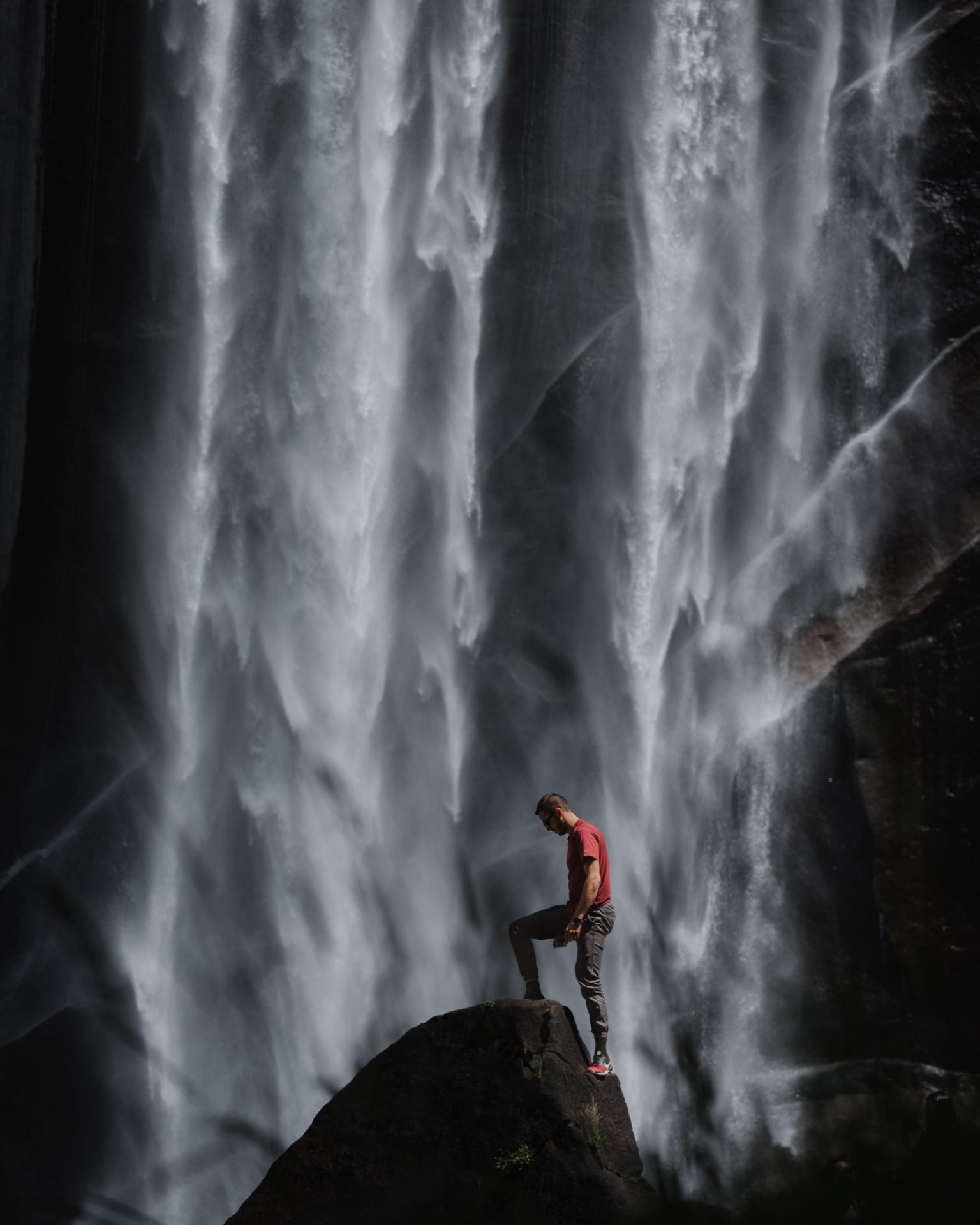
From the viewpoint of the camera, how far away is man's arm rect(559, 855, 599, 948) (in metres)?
6.79

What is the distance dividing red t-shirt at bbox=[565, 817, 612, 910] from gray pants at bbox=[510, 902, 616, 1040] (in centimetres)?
8

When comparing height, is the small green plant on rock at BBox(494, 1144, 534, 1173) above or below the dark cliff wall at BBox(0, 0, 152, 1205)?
below

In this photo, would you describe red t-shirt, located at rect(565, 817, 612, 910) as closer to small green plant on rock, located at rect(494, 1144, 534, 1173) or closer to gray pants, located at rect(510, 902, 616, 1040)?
gray pants, located at rect(510, 902, 616, 1040)

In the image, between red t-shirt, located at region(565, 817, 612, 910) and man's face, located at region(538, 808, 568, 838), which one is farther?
man's face, located at region(538, 808, 568, 838)

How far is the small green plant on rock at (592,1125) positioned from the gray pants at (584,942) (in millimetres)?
398

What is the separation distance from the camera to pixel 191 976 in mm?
10055

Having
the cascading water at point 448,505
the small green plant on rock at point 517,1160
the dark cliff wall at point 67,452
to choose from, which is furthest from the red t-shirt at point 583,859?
the dark cliff wall at point 67,452

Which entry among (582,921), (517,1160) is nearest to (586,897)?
(582,921)

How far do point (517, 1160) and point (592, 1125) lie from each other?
1.43 ft

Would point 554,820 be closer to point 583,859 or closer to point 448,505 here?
point 583,859

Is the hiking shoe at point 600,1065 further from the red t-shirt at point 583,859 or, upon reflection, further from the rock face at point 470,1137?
the red t-shirt at point 583,859

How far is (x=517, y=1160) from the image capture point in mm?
6531

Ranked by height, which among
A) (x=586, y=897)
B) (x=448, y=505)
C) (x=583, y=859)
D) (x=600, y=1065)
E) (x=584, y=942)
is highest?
(x=448, y=505)

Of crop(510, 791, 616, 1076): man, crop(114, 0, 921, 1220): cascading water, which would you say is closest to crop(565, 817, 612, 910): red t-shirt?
crop(510, 791, 616, 1076): man
